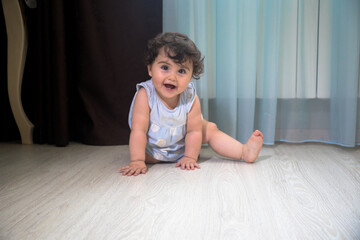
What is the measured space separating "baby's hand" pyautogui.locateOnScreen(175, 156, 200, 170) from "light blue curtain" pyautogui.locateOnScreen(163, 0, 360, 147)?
36 centimetres

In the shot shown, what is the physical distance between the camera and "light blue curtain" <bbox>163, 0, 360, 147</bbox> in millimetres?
1450

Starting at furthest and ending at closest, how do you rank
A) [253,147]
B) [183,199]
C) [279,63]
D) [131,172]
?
1. [279,63]
2. [253,147]
3. [131,172]
4. [183,199]

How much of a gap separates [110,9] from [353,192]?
4.03 feet

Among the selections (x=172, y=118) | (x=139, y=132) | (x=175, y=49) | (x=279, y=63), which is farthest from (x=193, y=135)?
(x=279, y=63)

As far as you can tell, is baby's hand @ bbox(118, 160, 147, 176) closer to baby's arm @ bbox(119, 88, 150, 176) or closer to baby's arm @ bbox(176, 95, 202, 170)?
baby's arm @ bbox(119, 88, 150, 176)

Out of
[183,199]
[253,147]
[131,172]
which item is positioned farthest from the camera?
[253,147]

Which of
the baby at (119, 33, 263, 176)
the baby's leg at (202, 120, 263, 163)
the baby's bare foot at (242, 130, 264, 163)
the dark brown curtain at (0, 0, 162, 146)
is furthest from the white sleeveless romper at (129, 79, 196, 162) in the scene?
the dark brown curtain at (0, 0, 162, 146)

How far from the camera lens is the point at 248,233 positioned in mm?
677

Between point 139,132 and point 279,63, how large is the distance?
2.53 ft

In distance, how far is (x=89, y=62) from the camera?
155 centimetres

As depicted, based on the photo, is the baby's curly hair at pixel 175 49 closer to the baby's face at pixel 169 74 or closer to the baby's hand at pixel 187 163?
the baby's face at pixel 169 74

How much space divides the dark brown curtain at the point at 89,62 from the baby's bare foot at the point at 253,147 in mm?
626

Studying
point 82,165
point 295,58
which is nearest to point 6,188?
point 82,165

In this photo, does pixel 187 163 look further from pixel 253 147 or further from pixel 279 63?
pixel 279 63
